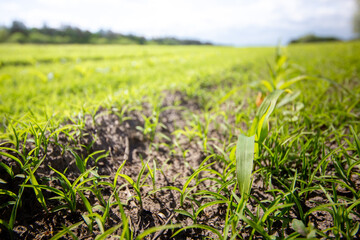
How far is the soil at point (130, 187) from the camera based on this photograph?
87 centimetres

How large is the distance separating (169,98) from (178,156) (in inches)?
46.4

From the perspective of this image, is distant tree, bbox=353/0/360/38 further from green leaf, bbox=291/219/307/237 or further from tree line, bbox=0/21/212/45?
green leaf, bbox=291/219/307/237

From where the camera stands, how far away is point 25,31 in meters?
23.9

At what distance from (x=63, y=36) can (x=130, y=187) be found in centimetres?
3014

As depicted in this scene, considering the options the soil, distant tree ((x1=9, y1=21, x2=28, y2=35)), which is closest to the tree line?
A: distant tree ((x1=9, y1=21, x2=28, y2=35))

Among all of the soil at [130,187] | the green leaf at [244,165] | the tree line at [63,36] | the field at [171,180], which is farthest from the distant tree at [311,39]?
the green leaf at [244,165]

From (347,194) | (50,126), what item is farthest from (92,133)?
(347,194)

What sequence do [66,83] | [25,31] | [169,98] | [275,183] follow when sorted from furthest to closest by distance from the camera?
[25,31] < [66,83] < [169,98] < [275,183]

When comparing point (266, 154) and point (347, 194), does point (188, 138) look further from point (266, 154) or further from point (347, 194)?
point (347, 194)

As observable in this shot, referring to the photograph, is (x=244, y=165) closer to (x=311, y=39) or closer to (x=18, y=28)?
(x=18, y=28)

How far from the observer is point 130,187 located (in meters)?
1.14

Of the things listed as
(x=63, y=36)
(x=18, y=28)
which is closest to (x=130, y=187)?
(x=63, y=36)

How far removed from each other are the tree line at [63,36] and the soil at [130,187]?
22.3m

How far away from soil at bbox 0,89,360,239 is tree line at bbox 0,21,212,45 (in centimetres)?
2225
